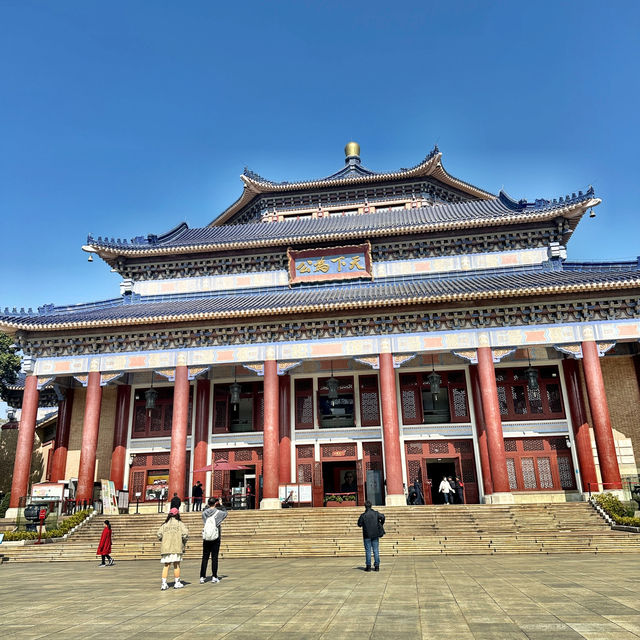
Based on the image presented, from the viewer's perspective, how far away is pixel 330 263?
24.5 meters

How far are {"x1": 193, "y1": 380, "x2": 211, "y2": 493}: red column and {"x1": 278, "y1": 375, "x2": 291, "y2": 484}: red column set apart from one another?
3443 millimetres

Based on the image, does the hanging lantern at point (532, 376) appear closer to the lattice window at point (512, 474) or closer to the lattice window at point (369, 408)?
the lattice window at point (512, 474)

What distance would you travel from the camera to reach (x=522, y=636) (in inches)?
196

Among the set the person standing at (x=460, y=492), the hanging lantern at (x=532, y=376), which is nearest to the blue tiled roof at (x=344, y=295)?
the hanging lantern at (x=532, y=376)

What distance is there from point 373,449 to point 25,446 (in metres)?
13.6

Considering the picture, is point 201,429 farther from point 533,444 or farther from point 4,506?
point 533,444

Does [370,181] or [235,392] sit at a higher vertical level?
[370,181]

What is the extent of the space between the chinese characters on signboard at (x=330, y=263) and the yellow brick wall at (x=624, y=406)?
10.2m

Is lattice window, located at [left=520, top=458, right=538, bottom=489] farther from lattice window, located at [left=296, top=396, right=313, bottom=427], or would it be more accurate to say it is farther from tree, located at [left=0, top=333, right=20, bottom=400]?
tree, located at [left=0, top=333, right=20, bottom=400]

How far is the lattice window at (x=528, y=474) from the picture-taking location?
2062cm

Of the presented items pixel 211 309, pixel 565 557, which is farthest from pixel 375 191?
pixel 565 557

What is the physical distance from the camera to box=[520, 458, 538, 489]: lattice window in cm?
2062

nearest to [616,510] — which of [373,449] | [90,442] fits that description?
[373,449]

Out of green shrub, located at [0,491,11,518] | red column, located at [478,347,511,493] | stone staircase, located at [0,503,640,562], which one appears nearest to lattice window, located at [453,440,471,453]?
red column, located at [478,347,511,493]
